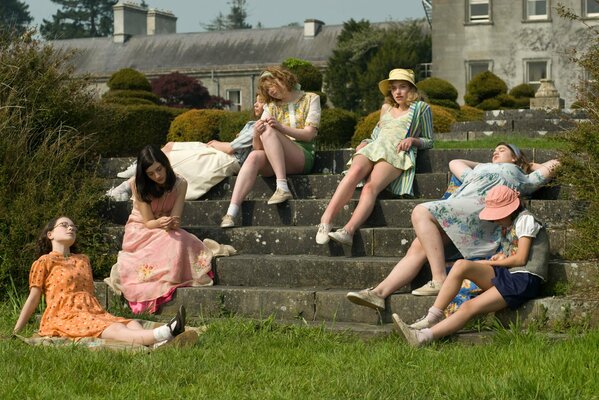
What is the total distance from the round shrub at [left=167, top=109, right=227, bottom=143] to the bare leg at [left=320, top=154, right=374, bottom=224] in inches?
451

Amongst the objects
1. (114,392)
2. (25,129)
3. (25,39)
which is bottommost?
(114,392)

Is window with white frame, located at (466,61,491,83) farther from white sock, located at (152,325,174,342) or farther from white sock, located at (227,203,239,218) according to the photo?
white sock, located at (152,325,174,342)

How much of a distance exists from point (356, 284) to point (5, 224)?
9.35 feet

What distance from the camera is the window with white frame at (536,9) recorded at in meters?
34.3

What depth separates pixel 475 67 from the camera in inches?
1372

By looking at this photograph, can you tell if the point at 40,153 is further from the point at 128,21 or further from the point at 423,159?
the point at 128,21

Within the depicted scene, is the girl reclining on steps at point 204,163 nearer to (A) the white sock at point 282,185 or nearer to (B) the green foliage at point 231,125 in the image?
(A) the white sock at point 282,185

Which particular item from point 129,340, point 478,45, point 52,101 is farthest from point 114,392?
point 478,45

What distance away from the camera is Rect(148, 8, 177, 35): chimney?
51.5 m

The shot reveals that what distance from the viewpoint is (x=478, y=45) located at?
34.8 m

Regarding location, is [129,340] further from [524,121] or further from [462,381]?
[524,121]

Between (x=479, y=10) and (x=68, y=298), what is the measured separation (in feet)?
97.3

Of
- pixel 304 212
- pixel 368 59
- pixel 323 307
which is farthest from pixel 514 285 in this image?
pixel 368 59

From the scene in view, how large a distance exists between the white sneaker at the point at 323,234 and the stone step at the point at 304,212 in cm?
62
